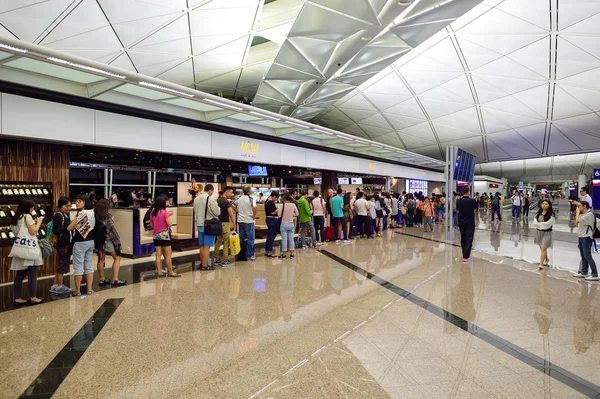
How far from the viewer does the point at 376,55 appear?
9.78m

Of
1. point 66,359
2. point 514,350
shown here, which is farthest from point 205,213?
point 514,350

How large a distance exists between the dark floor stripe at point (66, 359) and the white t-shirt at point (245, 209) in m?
4.50

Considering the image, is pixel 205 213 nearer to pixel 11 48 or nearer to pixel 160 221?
pixel 160 221

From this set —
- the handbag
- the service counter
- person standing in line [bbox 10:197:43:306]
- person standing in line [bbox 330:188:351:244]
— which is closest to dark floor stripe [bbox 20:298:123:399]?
person standing in line [bbox 10:197:43:306]

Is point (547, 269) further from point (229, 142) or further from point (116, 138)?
point (116, 138)

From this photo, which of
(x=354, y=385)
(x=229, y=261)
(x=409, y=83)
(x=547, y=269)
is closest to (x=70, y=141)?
(x=229, y=261)

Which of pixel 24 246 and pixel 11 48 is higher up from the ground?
pixel 11 48

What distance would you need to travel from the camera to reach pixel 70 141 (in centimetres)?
812

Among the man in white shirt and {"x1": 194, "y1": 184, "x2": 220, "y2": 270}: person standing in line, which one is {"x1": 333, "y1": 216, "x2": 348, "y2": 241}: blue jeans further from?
{"x1": 194, "y1": 184, "x2": 220, "y2": 270}: person standing in line

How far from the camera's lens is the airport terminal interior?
3.54 metres

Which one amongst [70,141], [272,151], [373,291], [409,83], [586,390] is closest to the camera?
[586,390]

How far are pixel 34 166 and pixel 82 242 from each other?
10.6 ft

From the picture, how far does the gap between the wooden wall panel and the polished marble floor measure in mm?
2735

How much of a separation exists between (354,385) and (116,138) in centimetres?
860
